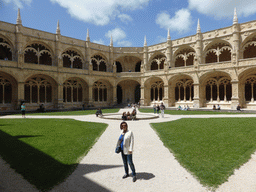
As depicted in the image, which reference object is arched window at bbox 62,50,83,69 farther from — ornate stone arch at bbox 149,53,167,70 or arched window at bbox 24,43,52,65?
ornate stone arch at bbox 149,53,167,70

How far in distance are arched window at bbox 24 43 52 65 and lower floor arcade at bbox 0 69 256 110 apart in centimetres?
316

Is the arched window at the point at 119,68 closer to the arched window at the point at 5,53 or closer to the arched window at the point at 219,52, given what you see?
the arched window at the point at 219,52

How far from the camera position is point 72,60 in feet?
93.7

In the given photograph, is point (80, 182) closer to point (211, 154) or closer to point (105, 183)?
point (105, 183)

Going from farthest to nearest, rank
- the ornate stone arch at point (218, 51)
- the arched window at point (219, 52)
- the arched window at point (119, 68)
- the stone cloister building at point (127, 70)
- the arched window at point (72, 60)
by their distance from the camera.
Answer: the arched window at point (119, 68) → the arched window at point (72, 60) → the arched window at point (219, 52) → the ornate stone arch at point (218, 51) → the stone cloister building at point (127, 70)

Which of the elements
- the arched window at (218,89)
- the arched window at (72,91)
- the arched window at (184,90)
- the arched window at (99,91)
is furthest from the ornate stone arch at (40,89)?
the arched window at (218,89)

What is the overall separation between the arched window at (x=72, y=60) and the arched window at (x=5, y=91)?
9180 mm

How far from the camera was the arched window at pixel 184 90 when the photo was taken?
1115 inches

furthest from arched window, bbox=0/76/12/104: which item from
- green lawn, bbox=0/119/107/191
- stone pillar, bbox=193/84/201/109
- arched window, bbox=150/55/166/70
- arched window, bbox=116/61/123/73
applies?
stone pillar, bbox=193/84/201/109

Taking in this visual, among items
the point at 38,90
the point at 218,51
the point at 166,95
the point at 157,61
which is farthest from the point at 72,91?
the point at 218,51

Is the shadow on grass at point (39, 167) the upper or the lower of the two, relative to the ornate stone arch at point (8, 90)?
lower

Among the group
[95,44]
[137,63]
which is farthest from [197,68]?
[95,44]

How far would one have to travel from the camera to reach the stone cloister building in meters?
22.8

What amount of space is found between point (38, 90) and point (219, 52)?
94.3ft
